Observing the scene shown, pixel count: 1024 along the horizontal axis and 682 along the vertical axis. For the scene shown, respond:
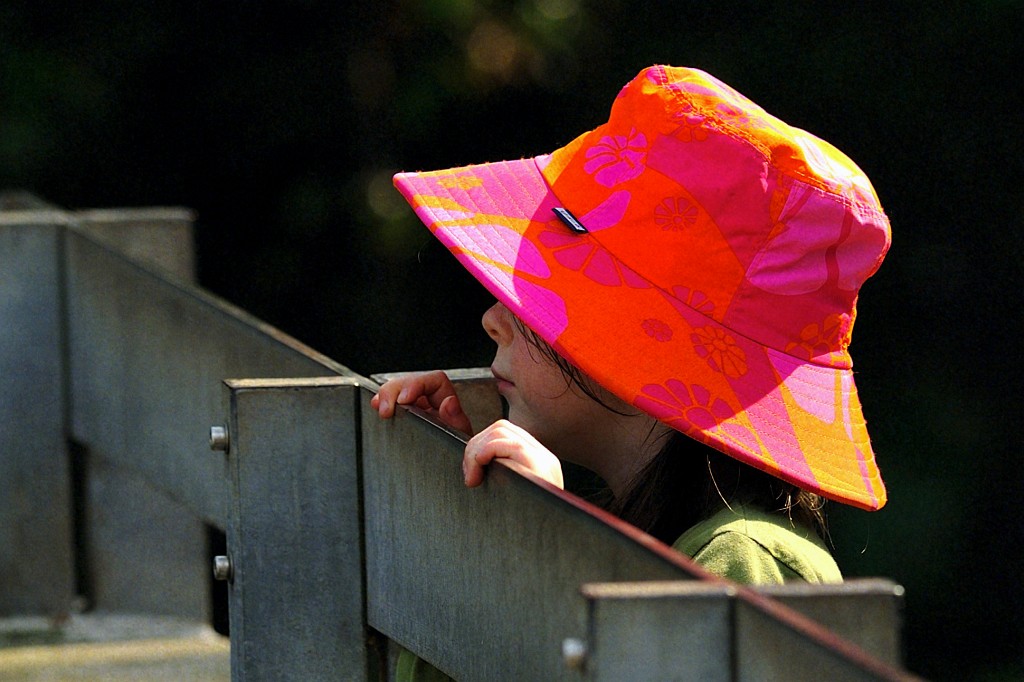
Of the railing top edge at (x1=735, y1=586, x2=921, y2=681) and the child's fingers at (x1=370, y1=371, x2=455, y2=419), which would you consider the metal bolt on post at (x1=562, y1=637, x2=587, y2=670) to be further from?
the child's fingers at (x1=370, y1=371, x2=455, y2=419)

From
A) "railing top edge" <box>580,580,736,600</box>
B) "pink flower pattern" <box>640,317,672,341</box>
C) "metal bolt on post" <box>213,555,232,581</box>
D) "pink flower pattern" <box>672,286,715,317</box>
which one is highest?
"pink flower pattern" <box>672,286,715,317</box>

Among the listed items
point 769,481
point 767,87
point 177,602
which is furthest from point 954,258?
point 769,481

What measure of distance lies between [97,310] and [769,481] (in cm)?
120

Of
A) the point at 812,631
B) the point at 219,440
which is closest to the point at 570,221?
the point at 219,440

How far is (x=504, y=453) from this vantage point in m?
1.32

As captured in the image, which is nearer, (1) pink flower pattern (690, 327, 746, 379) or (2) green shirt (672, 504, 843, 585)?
(2) green shirt (672, 504, 843, 585)

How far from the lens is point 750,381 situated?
1697 millimetres

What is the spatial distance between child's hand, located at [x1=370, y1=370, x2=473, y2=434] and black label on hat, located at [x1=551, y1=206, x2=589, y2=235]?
0.23 metres

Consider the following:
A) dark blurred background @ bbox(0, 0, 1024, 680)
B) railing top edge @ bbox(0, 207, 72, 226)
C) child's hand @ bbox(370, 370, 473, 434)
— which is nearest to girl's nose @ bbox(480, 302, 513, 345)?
child's hand @ bbox(370, 370, 473, 434)

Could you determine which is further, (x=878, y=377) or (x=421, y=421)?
(x=878, y=377)

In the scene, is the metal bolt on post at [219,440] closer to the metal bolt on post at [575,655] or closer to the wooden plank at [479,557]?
the wooden plank at [479,557]

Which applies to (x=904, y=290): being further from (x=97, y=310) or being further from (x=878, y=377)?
(x=97, y=310)

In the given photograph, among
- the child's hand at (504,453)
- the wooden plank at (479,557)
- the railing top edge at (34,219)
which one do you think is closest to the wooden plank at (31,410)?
the railing top edge at (34,219)

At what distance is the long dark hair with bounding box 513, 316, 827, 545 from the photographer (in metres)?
1.81
